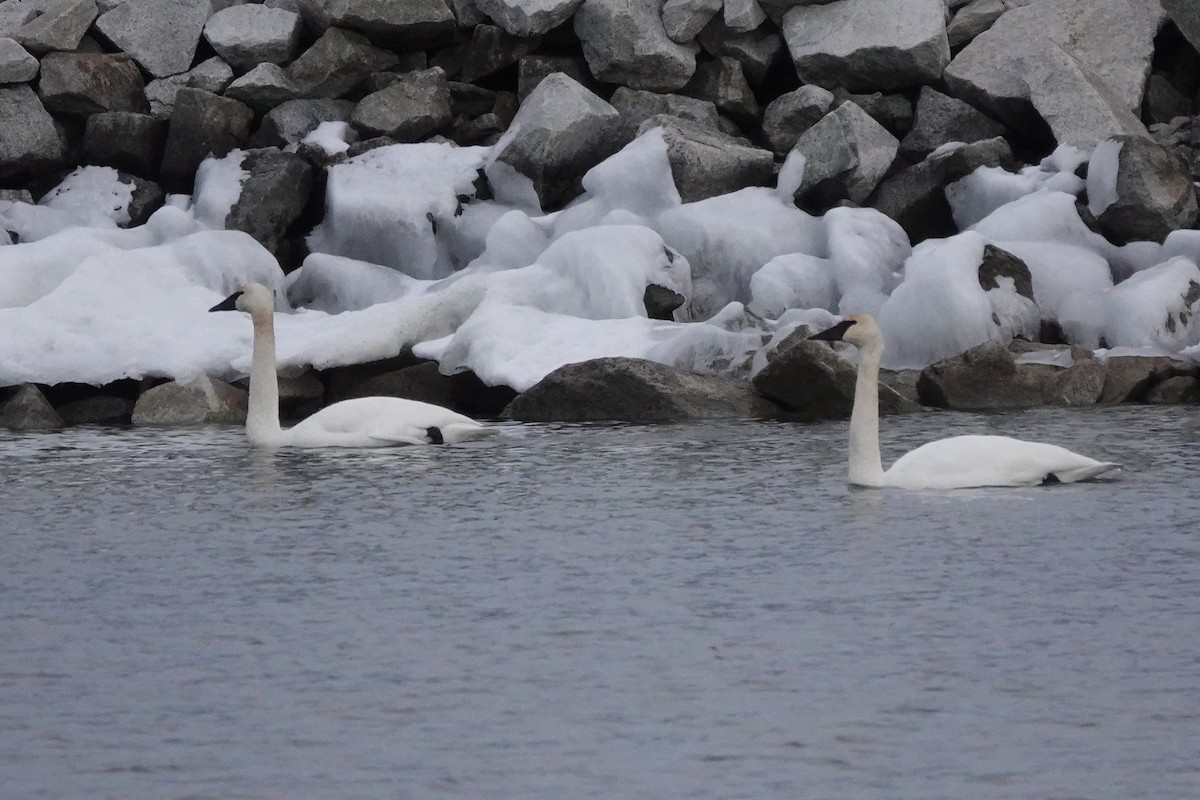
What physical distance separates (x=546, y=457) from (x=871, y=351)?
2145mm

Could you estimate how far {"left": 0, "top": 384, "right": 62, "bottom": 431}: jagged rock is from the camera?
14.0 metres

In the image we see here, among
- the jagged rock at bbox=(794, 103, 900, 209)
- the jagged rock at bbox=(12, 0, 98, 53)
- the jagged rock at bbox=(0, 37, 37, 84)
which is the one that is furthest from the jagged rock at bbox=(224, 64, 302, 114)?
the jagged rock at bbox=(794, 103, 900, 209)

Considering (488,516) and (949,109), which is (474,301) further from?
(488,516)

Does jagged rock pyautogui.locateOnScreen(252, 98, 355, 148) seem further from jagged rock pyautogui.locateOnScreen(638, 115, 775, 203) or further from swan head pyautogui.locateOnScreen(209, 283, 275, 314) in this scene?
swan head pyautogui.locateOnScreen(209, 283, 275, 314)

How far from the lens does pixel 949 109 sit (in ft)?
61.4

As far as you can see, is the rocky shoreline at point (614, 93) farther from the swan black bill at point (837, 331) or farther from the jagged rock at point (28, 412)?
the swan black bill at point (837, 331)

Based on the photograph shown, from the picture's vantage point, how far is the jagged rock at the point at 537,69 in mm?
19500

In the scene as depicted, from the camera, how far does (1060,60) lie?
18141 mm

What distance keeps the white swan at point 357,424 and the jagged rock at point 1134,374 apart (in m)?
4.65

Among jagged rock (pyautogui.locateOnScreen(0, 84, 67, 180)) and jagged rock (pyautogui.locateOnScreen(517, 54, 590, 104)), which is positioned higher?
jagged rock (pyautogui.locateOnScreen(517, 54, 590, 104))

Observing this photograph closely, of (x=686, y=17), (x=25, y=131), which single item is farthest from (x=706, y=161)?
(x=25, y=131)

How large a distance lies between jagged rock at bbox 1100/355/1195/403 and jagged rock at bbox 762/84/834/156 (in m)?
5.19

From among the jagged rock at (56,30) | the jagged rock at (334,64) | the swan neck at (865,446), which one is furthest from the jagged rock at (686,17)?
the swan neck at (865,446)

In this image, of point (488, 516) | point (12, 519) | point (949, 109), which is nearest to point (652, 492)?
point (488, 516)
